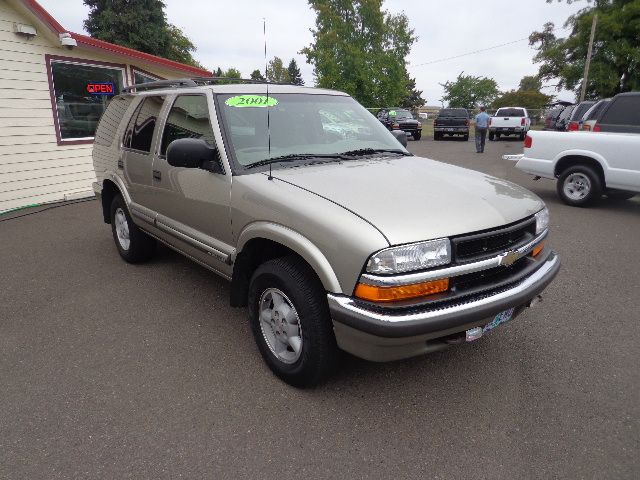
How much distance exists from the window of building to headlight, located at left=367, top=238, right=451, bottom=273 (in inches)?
310

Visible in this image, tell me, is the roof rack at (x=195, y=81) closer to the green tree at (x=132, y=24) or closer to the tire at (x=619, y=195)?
the tire at (x=619, y=195)

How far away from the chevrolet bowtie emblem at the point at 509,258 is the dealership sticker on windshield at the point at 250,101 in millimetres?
1965

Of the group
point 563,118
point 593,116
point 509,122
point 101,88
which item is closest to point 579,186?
point 593,116

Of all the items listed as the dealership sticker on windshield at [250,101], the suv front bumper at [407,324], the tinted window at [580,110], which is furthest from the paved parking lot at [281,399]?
the tinted window at [580,110]

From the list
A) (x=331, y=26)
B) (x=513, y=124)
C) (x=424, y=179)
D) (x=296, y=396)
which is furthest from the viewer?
(x=331, y=26)

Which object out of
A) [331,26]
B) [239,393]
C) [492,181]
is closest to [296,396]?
[239,393]

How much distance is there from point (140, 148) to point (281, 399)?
2.79 meters

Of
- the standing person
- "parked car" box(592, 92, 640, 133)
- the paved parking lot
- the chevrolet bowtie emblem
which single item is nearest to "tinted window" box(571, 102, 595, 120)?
the standing person

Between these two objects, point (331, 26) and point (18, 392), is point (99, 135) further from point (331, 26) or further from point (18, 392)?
point (331, 26)

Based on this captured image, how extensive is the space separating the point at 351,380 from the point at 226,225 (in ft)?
4.40

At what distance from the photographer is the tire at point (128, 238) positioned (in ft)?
15.7

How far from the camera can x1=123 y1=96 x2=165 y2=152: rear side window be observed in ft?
13.4

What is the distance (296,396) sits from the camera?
2750 mm

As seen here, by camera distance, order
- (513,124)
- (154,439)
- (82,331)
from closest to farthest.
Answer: (154,439)
(82,331)
(513,124)
